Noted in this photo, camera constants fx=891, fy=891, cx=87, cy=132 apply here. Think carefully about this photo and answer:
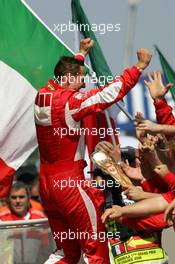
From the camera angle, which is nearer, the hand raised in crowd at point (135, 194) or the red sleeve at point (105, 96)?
the hand raised in crowd at point (135, 194)

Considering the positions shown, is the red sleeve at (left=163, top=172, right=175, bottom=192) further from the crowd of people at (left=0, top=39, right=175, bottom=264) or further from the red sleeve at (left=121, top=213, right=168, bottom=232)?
the red sleeve at (left=121, top=213, right=168, bottom=232)

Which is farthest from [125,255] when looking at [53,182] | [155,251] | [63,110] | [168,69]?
[168,69]

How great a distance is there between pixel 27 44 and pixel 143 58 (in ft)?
6.08

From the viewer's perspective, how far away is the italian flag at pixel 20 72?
24.4 feet

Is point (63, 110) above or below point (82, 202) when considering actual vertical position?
above

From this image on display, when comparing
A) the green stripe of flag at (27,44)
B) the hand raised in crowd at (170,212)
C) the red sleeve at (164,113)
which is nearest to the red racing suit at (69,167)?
the red sleeve at (164,113)

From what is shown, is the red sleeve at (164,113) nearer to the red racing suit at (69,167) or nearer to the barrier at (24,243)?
the red racing suit at (69,167)

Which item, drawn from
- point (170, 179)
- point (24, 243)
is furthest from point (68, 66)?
point (24, 243)

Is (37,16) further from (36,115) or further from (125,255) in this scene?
(125,255)

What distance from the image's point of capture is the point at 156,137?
20.4 feet

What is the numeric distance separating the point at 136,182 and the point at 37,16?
7.44 ft

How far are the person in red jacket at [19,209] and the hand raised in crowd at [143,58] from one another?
295cm

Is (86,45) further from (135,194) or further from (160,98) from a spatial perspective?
(135,194)

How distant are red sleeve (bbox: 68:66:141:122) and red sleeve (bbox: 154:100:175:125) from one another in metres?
0.34
